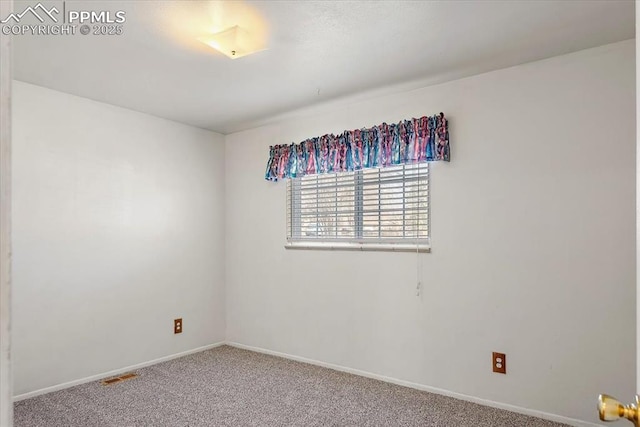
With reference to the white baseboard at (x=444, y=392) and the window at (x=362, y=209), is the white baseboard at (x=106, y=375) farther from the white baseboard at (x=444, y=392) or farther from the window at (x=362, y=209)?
the window at (x=362, y=209)

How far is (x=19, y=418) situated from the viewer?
257 centimetres

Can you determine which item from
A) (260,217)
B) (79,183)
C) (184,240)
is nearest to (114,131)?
(79,183)

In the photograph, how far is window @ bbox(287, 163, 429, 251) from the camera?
3.15 metres

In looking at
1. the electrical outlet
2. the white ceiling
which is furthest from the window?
the electrical outlet

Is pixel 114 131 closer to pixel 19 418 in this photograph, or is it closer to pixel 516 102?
pixel 19 418

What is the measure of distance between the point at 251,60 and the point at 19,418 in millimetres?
2652

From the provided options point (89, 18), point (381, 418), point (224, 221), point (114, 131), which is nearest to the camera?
point (89, 18)

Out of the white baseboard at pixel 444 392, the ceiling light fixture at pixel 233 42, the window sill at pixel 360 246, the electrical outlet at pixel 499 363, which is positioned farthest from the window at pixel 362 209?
the ceiling light fixture at pixel 233 42

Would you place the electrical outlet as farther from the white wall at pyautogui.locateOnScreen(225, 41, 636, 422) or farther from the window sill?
the window sill

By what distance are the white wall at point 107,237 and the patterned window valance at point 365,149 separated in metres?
0.93

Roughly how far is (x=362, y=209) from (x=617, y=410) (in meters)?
2.76

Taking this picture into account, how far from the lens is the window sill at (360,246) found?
3116mm

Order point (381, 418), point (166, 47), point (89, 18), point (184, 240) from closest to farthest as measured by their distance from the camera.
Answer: point (89, 18)
point (166, 47)
point (381, 418)
point (184, 240)

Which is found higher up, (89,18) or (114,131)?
(89,18)
